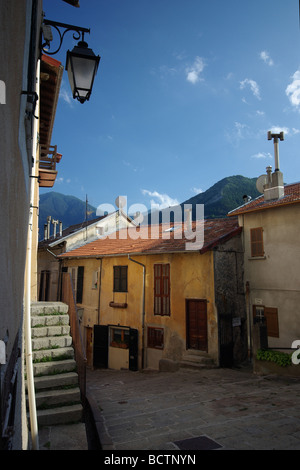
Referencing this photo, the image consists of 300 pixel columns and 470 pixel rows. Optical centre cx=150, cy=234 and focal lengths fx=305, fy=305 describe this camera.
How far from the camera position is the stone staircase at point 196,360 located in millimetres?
12576

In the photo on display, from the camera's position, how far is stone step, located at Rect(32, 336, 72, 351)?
6555mm

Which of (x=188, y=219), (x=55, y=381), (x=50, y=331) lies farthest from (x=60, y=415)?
(x=188, y=219)

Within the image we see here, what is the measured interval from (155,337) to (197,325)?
2460 mm

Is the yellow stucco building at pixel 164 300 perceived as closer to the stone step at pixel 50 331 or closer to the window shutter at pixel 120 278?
the window shutter at pixel 120 278

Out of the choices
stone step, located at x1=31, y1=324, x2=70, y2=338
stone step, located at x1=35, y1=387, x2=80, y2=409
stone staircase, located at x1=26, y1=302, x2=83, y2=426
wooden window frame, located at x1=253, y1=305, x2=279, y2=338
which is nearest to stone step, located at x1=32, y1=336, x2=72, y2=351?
stone staircase, located at x1=26, y1=302, x2=83, y2=426

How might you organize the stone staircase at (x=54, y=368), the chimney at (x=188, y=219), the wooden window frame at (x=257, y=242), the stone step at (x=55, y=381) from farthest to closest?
the chimney at (x=188, y=219), the wooden window frame at (x=257, y=242), the stone step at (x=55, y=381), the stone staircase at (x=54, y=368)

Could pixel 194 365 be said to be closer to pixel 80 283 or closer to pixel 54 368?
pixel 54 368

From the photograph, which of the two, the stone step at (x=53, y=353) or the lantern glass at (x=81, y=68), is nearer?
the lantern glass at (x=81, y=68)

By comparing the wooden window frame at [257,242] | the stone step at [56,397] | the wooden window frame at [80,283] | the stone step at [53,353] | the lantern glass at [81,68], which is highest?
the lantern glass at [81,68]

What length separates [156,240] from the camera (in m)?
16.9

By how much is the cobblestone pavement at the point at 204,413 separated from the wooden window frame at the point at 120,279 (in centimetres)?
629

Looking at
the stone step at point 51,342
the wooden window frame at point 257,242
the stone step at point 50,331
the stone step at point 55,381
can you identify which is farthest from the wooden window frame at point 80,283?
the stone step at point 55,381

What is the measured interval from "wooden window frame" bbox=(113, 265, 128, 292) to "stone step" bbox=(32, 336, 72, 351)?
9383mm

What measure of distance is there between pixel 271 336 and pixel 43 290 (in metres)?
16.3
